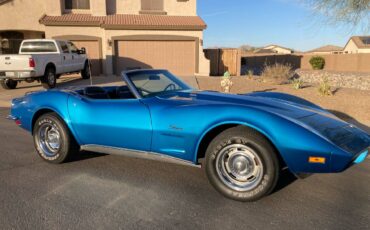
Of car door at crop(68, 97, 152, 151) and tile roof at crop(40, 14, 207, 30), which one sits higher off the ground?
tile roof at crop(40, 14, 207, 30)

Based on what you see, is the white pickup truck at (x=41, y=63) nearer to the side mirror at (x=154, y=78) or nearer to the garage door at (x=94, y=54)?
the garage door at (x=94, y=54)

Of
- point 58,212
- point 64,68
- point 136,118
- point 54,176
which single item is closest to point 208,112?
point 136,118

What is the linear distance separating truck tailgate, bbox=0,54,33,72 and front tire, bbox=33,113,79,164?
8.82 m

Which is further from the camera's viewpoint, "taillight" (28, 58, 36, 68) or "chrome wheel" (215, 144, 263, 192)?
"taillight" (28, 58, 36, 68)

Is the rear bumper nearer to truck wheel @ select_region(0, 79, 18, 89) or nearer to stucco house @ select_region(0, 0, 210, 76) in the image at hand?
truck wheel @ select_region(0, 79, 18, 89)

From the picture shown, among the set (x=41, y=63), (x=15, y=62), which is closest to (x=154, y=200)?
(x=15, y=62)

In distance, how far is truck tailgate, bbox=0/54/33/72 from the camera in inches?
493

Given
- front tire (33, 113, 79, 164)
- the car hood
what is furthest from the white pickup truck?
the car hood

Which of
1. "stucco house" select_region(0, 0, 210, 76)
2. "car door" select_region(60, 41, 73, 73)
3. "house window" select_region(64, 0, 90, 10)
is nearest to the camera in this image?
"car door" select_region(60, 41, 73, 73)

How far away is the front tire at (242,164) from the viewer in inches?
132

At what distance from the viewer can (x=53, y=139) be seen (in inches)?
190

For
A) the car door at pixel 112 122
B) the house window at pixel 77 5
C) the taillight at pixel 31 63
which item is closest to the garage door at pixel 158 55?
the house window at pixel 77 5

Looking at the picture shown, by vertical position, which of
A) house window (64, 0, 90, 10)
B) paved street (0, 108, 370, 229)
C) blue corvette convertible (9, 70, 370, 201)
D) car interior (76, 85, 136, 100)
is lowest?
paved street (0, 108, 370, 229)

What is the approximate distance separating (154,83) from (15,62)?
33.1 ft
